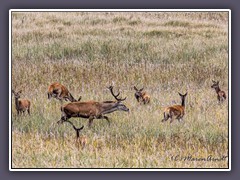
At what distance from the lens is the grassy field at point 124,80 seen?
11.2 meters

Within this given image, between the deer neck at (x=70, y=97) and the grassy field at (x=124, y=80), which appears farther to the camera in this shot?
the deer neck at (x=70, y=97)

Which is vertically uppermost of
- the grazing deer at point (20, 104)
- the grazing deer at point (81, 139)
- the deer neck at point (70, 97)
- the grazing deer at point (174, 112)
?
the deer neck at point (70, 97)

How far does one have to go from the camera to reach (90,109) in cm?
1134

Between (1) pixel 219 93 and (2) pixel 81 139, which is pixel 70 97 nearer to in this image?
(2) pixel 81 139

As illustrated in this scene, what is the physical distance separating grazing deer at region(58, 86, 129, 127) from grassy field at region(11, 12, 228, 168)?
0.16 ft

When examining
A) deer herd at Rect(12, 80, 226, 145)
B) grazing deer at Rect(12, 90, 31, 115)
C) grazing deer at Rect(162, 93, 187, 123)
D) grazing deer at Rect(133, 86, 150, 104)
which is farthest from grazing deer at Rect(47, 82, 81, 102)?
grazing deer at Rect(162, 93, 187, 123)

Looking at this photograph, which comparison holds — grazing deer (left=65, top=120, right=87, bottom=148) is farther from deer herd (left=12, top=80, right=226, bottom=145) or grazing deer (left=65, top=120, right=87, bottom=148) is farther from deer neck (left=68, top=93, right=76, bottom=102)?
deer neck (left=68, top=93, right=76, bottom=102)

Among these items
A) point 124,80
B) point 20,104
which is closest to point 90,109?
point 124,80

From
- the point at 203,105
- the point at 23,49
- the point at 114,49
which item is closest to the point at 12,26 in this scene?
the point at 23,49

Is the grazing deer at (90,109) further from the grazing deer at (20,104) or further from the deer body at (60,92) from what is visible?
the grazing deer at (20,104)

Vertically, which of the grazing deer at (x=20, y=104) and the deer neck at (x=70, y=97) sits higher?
the deer neck at (x=70, y=97)

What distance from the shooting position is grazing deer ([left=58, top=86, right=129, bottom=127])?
11.3 metres

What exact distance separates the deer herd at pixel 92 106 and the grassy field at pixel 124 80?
0.05m

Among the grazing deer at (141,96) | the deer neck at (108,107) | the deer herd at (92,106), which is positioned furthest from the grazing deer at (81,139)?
the grazing deer at (141,96)
